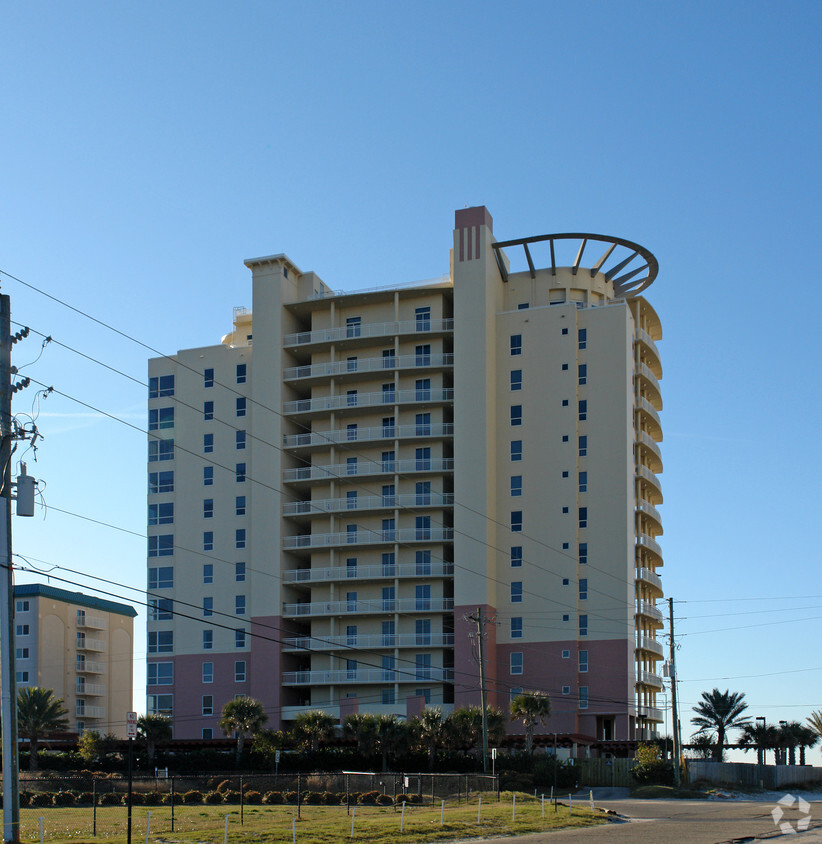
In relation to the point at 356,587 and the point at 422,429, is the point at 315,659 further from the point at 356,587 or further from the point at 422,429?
the point at 422,429

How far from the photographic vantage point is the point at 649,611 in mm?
89688

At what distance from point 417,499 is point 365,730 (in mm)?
23202

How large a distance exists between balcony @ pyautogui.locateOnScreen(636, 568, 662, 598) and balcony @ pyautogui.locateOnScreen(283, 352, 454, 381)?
22.2 metres

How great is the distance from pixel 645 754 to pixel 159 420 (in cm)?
4982

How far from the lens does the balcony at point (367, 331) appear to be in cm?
9175

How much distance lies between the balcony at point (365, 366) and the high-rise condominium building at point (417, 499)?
0.73 feet

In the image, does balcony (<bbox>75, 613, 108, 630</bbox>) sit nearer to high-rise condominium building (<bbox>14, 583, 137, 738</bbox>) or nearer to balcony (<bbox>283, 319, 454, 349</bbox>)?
high-rise condominium building (<bbox>14, 583, 137, 738</bbox>)

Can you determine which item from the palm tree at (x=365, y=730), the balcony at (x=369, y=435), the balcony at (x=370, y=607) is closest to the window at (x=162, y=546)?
the balcony at (x=370, y=607)

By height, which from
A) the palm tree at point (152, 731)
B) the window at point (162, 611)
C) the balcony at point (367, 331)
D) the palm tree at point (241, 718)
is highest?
the balcony at point (367, 331)

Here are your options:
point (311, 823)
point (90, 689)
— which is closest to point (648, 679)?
point (311, 823)

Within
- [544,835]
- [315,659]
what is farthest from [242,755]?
[544,835]

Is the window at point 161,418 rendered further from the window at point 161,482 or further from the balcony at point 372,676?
the balcony at point 372,676

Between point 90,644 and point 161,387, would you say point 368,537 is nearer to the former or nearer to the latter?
point 161,387

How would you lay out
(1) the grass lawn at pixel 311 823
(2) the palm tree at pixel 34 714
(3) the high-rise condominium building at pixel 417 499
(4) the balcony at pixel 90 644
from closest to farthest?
(1) the grass lawn at pixel 311 823
(2) the palm tree at pixel 34 714
(3) the high-rise condominium building at pixel 417 499
(4) the balcony at pixel 90 644
